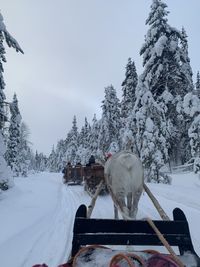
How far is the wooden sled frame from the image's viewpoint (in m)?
3.99

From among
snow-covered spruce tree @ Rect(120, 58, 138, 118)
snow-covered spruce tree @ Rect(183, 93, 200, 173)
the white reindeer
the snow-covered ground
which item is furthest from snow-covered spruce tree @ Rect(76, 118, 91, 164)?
the white reindeer

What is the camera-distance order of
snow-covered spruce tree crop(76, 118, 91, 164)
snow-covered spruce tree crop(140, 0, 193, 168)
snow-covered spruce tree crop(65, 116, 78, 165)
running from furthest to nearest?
snow-covered spruce tree crop(65, 116, 78, 165)
snow-covered spruce tree crop(76, 118, 91, 164)
snow-covered spruce tree crop(140, 0, 193, 168)

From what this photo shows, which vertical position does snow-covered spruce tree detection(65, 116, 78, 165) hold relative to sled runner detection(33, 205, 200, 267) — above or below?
above

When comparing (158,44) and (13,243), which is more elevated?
(158,44)

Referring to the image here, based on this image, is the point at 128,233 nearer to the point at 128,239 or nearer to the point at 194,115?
the point at 128,239

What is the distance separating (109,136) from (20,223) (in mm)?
35675

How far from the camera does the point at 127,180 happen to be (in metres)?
6.60

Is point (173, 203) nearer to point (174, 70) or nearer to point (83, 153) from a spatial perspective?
point (174, 70)

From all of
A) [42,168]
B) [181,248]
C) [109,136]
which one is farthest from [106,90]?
[42,168]

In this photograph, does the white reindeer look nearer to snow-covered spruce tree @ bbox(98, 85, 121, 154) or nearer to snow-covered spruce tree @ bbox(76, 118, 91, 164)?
snow-covered spruce tree @ bbox(98, 85, 121, 154)

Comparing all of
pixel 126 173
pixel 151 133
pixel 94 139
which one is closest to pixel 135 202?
A: pixel 126 173

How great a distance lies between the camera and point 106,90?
45219 millimetres

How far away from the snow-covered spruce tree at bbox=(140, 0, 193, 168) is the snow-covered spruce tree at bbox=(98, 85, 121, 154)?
19.6 meters

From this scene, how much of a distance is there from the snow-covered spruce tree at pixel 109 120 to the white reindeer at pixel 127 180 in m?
36.9
